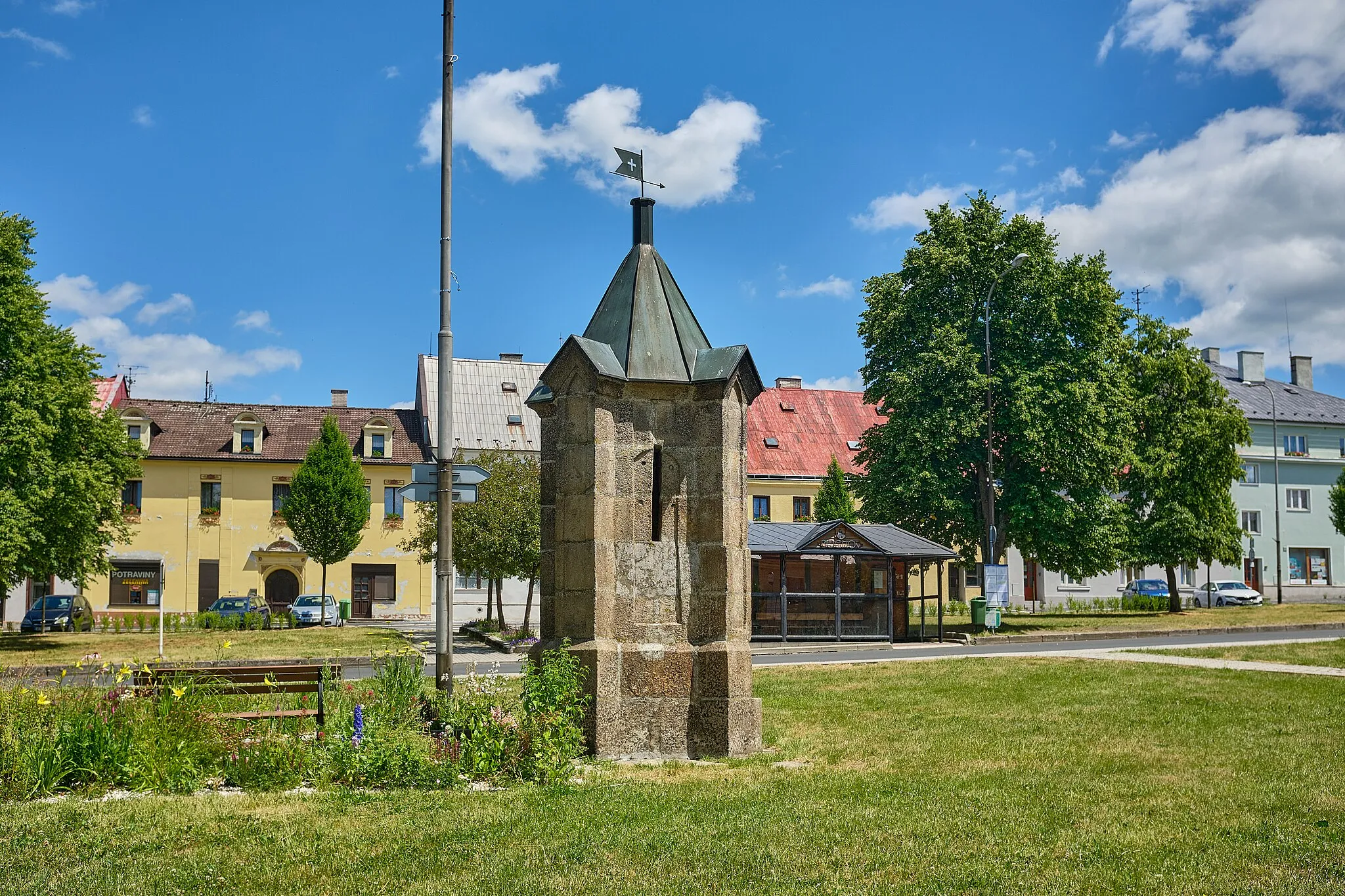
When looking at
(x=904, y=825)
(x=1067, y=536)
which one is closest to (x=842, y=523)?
(x=1067, y=536)

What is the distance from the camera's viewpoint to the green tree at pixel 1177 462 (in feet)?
139

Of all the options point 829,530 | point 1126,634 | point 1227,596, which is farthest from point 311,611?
point 1227,596

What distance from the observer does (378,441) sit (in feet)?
162

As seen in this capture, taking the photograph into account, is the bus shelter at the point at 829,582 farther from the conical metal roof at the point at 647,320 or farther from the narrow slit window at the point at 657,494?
the narrow slit window at the point at 657,494

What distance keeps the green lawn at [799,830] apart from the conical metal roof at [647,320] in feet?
12.7

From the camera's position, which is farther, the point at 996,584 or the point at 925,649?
the point at 996,584

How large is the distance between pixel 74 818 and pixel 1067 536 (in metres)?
28.9

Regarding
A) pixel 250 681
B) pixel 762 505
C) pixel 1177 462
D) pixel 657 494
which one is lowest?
pixel 250 681

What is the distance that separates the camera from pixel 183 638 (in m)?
31.9

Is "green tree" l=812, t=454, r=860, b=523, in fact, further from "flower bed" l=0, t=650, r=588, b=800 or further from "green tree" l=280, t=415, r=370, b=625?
"flower bed" l=0, t=650, r=588, b=800

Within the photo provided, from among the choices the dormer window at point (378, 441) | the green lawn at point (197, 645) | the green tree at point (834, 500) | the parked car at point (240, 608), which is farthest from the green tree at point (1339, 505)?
the parked car at point (240, 608)

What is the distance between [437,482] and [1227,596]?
50.4 meters

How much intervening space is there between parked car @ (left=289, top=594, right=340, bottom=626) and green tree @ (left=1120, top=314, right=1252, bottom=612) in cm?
3081

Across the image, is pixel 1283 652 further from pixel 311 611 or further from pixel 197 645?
pixel 311 611
